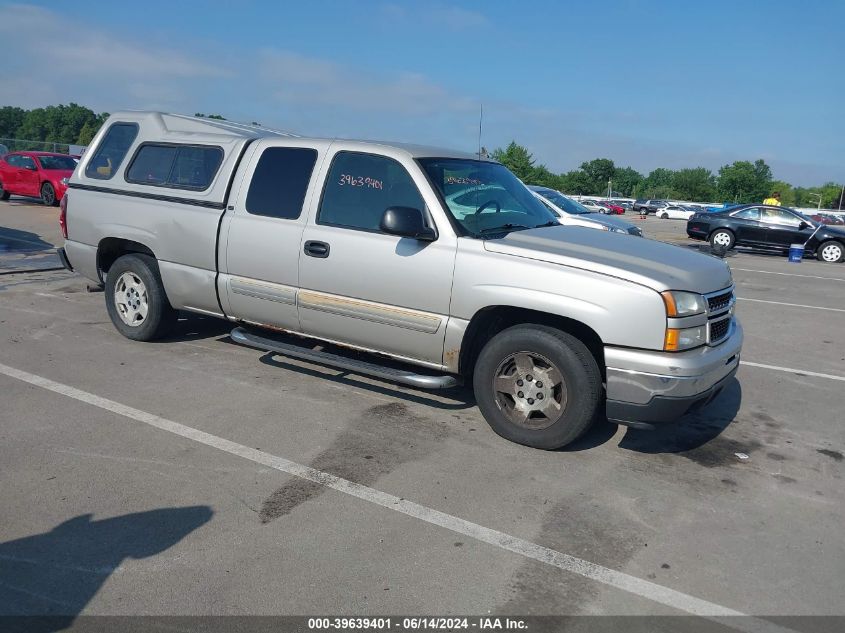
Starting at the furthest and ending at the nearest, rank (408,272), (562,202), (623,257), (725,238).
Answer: (725,238) < (562,202) < (408,272) < (623,257)

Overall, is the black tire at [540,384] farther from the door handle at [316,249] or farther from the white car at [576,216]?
the white car at [576,216]

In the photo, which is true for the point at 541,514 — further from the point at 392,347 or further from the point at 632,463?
the point at 392,347

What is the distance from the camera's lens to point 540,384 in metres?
4.55

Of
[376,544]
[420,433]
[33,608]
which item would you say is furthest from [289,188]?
[33,608]

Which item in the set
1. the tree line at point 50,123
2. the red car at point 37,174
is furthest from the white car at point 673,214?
the tree line at point 50,123

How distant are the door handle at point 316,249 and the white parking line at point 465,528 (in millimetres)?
1533

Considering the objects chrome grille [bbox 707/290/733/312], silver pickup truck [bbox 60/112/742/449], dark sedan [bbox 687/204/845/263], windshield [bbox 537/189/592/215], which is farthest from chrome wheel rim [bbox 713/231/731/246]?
chrome grille [bbox 707/290/733/312]

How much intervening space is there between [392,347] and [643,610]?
262 cm

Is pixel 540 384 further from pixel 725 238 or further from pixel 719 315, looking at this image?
pixel 725 238

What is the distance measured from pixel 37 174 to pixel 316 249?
17.9 meters

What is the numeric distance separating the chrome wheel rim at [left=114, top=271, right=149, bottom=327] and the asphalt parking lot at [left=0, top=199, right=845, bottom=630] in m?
0.45

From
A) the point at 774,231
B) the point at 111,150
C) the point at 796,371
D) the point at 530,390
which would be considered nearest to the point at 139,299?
A: the point at 111,150

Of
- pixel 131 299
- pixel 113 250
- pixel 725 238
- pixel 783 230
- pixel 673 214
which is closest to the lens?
pixel 131 299

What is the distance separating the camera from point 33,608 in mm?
2816
